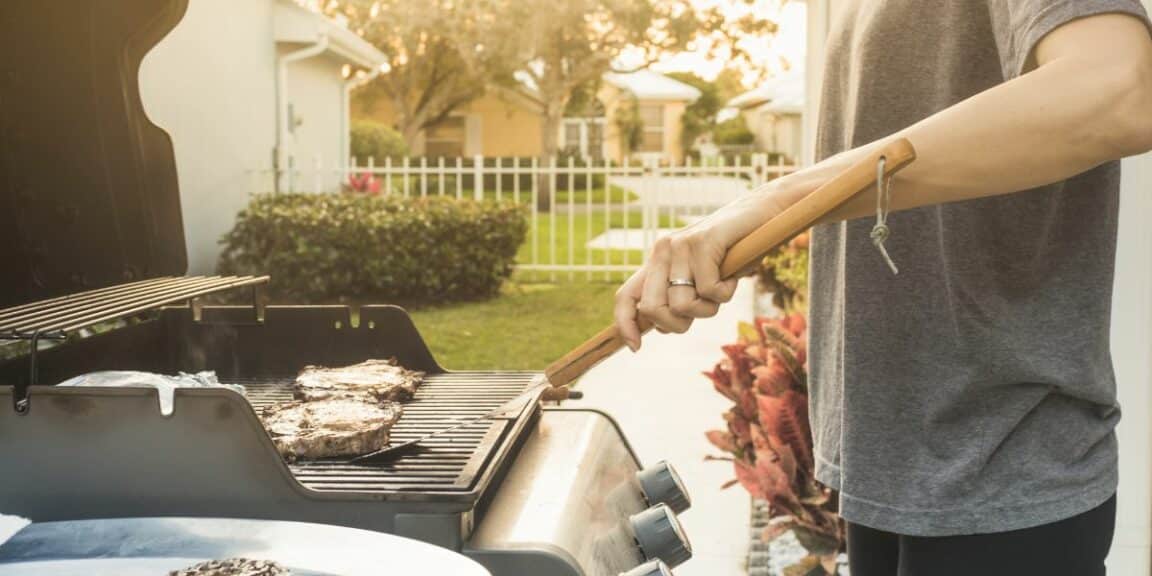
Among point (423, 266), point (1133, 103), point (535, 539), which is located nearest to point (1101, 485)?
point (1133, 103)

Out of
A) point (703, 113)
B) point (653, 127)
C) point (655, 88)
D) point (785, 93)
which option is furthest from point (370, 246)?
point (653, 127)

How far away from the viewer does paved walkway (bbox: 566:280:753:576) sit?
4.29 m

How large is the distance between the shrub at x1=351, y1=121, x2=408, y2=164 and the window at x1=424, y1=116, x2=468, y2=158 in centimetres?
1114

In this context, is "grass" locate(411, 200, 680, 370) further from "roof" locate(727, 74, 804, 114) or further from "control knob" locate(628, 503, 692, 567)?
"roof" locate(727, 74, 804, 114)

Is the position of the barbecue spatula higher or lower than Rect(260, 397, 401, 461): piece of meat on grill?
higher

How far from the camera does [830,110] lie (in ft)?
5.04

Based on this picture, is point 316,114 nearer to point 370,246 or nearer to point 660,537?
point 370,246

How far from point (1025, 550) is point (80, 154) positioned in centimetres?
159

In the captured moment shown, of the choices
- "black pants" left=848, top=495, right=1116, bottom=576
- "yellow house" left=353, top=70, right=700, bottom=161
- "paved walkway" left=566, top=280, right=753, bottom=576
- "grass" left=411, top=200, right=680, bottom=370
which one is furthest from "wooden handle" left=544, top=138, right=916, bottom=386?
"yellow house" left=353, top=70, right=700, bottom=161

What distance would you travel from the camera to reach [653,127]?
44125mm

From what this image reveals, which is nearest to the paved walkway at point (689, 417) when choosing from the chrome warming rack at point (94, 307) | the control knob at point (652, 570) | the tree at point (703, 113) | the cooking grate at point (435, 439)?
the cooking grate at point (435, 439)

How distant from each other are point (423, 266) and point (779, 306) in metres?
3.61

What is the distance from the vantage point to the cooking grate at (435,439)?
1390 millimetres

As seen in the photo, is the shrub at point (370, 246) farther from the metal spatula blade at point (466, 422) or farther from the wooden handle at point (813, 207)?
the wooden handle at point (813, 207)
